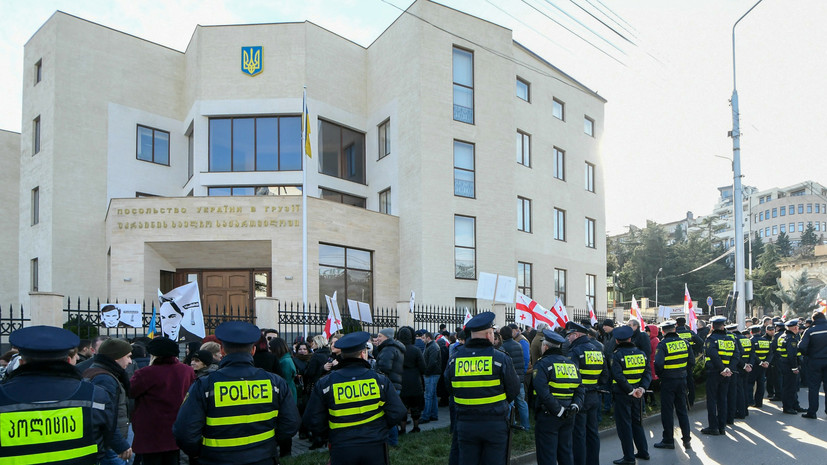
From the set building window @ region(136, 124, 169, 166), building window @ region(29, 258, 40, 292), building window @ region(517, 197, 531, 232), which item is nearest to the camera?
building window @ region(29, 258, 40, 292)

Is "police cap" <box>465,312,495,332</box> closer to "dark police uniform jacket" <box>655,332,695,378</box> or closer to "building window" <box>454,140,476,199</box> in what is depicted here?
"dark police uniform jacket" <box>655,332,695,378</box>

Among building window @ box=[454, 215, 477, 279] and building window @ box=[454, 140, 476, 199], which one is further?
building window @ box=[454, 140, 476, 199]

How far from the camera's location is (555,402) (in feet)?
23.1

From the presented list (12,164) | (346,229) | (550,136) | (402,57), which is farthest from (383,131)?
(12,164)

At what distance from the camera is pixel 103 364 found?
5.89 metres

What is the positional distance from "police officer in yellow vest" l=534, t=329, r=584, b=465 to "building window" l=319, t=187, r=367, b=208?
19692mm

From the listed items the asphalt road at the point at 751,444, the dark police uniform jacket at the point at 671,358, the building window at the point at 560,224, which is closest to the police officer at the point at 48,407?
the asphalt road at the point at 751,444

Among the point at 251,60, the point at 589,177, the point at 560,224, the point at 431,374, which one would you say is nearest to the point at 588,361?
the point at 431,374

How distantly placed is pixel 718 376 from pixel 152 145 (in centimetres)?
2366

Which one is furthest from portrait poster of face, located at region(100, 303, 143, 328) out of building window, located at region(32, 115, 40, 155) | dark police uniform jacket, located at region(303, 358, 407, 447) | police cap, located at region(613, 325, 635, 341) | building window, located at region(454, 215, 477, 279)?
building window, located at region(32, 115, 40, 155)

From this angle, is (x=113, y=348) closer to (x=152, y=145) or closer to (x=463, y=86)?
(x=463, y=86)

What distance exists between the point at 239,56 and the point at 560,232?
17.6m

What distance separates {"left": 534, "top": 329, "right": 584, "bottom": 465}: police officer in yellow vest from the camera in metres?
7.15

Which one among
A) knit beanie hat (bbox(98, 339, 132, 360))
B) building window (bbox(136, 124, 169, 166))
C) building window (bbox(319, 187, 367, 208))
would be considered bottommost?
knit beanie hat (bbox(98, 339, 132, 360))
